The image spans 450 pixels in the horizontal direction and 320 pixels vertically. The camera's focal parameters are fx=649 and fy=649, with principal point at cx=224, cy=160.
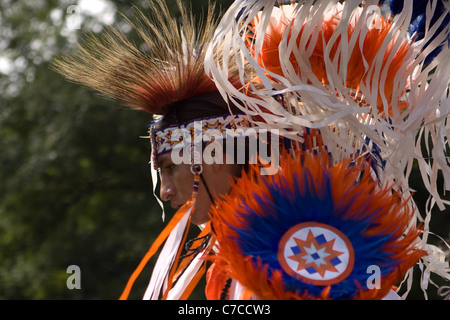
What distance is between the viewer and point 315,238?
1.76 meters

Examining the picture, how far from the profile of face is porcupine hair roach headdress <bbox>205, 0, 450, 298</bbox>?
0.27 meters

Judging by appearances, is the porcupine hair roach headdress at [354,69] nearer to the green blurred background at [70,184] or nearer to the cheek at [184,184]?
the cheek at [184,184]

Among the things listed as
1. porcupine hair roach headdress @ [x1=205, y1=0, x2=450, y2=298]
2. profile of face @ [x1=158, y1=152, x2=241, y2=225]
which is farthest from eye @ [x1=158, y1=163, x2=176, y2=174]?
porcupine hair roach headdress @ [x1=205, y1=0, x2=450, y2=298]

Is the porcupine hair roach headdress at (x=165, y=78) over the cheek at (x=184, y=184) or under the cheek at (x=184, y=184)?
over

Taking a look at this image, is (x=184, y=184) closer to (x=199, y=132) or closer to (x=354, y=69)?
(x=199, y=132)

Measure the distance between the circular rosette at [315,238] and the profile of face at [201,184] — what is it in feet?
1.34

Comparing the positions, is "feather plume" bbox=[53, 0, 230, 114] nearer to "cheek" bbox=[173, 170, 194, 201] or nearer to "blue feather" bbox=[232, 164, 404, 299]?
"cheek" bbox=[173, 170, 194, 201]

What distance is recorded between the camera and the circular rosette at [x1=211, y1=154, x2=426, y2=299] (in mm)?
1729

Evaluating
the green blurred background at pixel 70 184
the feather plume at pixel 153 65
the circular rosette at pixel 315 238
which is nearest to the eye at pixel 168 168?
the feather plume at pixel 153 65

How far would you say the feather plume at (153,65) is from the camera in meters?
2.36

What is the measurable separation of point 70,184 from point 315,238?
6.65 metres

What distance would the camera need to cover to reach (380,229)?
5.88 feet

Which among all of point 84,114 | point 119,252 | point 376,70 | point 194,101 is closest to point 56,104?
point 84,114
